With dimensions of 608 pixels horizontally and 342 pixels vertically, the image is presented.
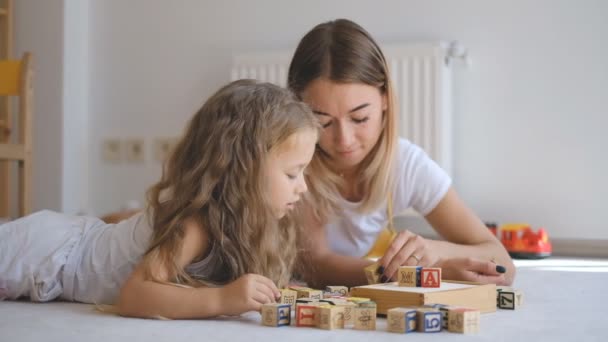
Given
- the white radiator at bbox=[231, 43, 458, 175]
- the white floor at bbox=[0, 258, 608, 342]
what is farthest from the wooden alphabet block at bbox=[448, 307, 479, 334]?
the white radiator at bbox=[231, 43, 458, 175]

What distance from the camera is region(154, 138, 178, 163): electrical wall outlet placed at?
11.3ft

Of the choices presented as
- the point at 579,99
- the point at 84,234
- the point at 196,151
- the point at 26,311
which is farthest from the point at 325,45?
the point at 579,99

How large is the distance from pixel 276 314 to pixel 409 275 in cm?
25

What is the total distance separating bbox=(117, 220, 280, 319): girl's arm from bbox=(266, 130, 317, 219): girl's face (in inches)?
7.7

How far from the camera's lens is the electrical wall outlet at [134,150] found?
353 cm

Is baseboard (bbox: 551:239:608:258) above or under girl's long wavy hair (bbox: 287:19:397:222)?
under

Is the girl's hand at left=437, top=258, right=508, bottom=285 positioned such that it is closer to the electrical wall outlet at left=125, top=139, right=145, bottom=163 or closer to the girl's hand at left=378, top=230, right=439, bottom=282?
the girl's hand at left=378, top=230, right=439, bottom=282

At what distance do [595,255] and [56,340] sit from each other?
84.0 inches

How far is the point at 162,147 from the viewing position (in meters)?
3.48

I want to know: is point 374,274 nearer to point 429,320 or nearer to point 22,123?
point 429,320

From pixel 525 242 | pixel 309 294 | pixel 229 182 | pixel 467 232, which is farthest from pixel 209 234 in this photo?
pixel 525 242

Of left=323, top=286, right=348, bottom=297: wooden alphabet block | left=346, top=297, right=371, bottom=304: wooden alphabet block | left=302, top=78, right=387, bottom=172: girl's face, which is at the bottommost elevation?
left=323, top=286, right=348, bottom=297: wooden alphabet block

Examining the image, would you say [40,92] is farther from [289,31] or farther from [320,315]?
[320,315]

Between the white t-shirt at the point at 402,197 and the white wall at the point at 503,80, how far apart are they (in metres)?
1.24
